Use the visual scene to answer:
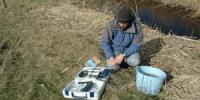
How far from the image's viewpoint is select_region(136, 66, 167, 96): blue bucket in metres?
4.95

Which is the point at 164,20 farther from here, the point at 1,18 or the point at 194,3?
the point at 1,18

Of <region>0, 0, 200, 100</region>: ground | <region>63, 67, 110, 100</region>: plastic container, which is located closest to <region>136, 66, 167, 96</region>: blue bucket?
<region>0, 0, 200, 100</region>: ground

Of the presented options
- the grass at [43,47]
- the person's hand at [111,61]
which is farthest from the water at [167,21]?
the person's hand at [111,61]

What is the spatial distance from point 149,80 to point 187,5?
614 centimetres

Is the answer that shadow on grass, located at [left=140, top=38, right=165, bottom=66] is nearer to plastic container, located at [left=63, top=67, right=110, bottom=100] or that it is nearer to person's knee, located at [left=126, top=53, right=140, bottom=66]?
person's knee, located at [left=126, top=53, right=140, bottom=66]

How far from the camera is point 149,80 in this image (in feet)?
16.2

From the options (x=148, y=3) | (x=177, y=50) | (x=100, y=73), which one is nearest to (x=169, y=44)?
(x=177, y=50)

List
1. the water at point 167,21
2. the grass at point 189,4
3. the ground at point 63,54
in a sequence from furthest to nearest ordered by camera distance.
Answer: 1. the grass at point 189,4
2. the water at point 167,21
3. the ground at point 63,54

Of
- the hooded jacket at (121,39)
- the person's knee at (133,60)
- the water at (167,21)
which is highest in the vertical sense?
the hooded jacket at (121,39)

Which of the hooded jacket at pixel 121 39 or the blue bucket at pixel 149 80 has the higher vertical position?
the hooded jacket at pixel 121 39

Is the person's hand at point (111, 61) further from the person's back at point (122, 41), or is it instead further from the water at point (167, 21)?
the water at point (167, 21)

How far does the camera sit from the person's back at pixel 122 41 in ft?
17.8

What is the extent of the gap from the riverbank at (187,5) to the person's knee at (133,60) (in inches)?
198

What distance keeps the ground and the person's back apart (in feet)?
0.81
